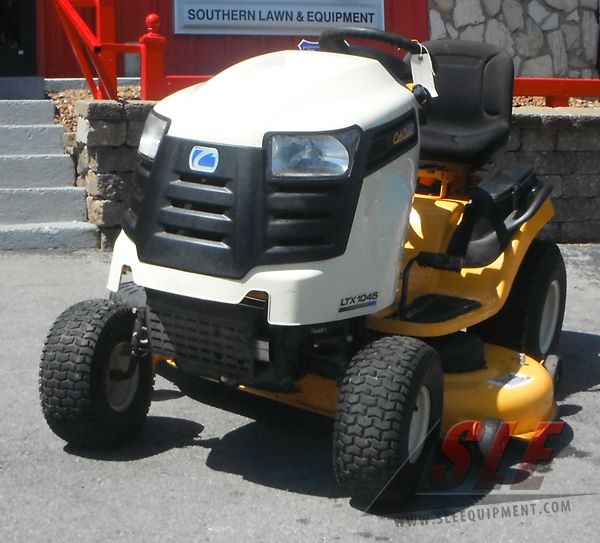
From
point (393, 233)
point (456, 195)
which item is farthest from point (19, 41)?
point (393, 233)

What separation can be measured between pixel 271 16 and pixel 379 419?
272 inches

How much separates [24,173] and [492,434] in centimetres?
451

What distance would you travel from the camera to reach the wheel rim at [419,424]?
13.2 feet

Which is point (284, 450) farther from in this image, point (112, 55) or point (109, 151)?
point (112, 55)

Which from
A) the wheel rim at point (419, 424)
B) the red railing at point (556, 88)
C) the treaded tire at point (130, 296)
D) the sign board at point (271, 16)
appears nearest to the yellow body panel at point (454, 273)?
the wheel rim at point (419, 424)

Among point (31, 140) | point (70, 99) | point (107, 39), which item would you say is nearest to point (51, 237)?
point (31, 140)

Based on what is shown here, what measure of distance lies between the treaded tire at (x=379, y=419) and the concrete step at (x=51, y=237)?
3.76 m

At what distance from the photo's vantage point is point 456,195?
5.14m

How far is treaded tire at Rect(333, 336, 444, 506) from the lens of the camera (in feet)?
12.5

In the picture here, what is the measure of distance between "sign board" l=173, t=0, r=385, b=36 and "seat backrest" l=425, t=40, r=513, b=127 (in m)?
5.09

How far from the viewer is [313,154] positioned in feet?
12.5

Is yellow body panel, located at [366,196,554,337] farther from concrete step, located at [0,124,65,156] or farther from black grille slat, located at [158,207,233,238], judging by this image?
concrete step, located at [0,124,65,156]

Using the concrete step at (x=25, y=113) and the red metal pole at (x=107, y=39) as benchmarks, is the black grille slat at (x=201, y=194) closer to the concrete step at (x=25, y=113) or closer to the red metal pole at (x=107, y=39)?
the red metal pole at (x=107, y=39)

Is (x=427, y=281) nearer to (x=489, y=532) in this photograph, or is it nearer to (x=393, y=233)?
(x=393, y=233)
